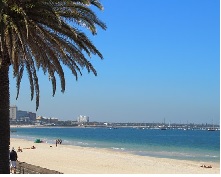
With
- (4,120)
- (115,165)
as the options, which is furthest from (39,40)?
(115,165)

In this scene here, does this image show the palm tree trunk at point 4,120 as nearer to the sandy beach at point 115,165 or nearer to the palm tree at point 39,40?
the palm tree at point 39,40

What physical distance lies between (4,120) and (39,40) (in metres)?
2.20

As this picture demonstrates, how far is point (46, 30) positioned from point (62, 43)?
64 centimetres

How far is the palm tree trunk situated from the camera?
34.5ft

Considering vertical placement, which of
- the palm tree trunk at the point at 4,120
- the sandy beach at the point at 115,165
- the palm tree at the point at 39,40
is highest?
the palm tree at the point at 39,40

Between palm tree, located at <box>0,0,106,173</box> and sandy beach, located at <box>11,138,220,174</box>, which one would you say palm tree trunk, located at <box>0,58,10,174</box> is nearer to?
palm tree, located at <box>0,0,106,173</box>

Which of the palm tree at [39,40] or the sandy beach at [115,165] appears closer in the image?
the palm tree at [39,40]

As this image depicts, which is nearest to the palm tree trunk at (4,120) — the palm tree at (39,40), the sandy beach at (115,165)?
the palm tree at (39,40)

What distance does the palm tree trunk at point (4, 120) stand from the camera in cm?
1051

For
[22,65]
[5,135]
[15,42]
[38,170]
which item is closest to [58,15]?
[15,42]

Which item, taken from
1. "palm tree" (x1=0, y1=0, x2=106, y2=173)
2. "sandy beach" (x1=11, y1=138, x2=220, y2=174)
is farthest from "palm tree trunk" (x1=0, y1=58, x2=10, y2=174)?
"sandy beach" (x1=11, y1=138, x2=220, y2=174)

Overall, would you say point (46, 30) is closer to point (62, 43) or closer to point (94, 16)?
point (62, 43)

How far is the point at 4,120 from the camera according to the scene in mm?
10562

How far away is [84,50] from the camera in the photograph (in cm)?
1205
